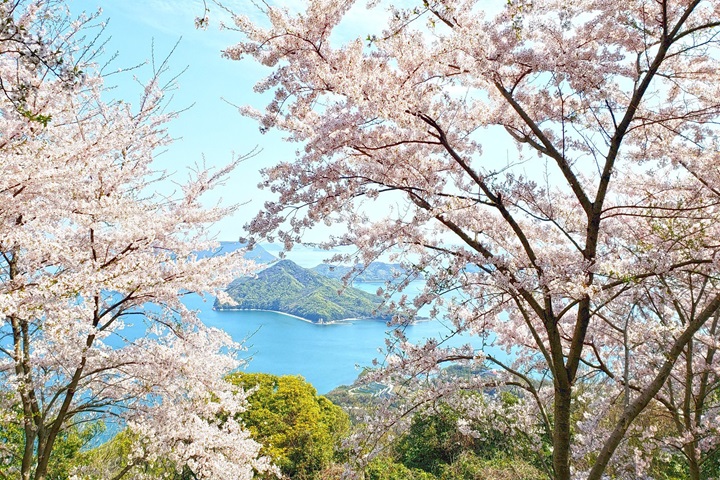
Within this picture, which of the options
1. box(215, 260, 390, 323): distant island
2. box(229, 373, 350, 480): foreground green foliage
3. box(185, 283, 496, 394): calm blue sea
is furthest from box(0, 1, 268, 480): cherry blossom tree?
box(215, 260, 390, 323): distant island

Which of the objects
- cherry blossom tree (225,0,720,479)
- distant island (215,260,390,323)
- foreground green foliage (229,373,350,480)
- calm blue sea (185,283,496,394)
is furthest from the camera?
distant island (215,260,390,323)

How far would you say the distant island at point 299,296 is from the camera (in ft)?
145

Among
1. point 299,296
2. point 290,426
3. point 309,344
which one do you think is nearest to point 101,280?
point 290,426

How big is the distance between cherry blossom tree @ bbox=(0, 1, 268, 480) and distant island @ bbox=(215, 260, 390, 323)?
125 feet

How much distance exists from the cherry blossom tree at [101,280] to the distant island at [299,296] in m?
38.0

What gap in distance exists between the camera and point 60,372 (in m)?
3.82

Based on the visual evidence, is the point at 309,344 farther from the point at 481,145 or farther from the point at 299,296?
the point at 481,145

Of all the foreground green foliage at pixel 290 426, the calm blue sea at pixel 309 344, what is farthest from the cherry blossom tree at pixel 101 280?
the calm blue sea at pixel 309 344

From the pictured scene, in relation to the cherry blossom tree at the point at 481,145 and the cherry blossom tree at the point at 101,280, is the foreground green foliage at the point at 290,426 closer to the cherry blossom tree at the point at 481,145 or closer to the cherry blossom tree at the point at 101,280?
the cherry blossom tree at the point at 101,280

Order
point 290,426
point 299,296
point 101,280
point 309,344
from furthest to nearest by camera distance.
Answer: point 299,296 → point 309,344 → point 290,426 → point 101,280

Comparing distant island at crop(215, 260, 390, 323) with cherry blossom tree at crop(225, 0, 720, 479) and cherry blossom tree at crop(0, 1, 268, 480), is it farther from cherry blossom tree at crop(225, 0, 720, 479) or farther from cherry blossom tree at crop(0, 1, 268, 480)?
cherry blossom tree at crop(225, 0, 720, 479)

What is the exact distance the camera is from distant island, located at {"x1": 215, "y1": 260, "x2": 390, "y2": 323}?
145ft

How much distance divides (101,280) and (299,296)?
45692 millimetres

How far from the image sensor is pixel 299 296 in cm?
4769
